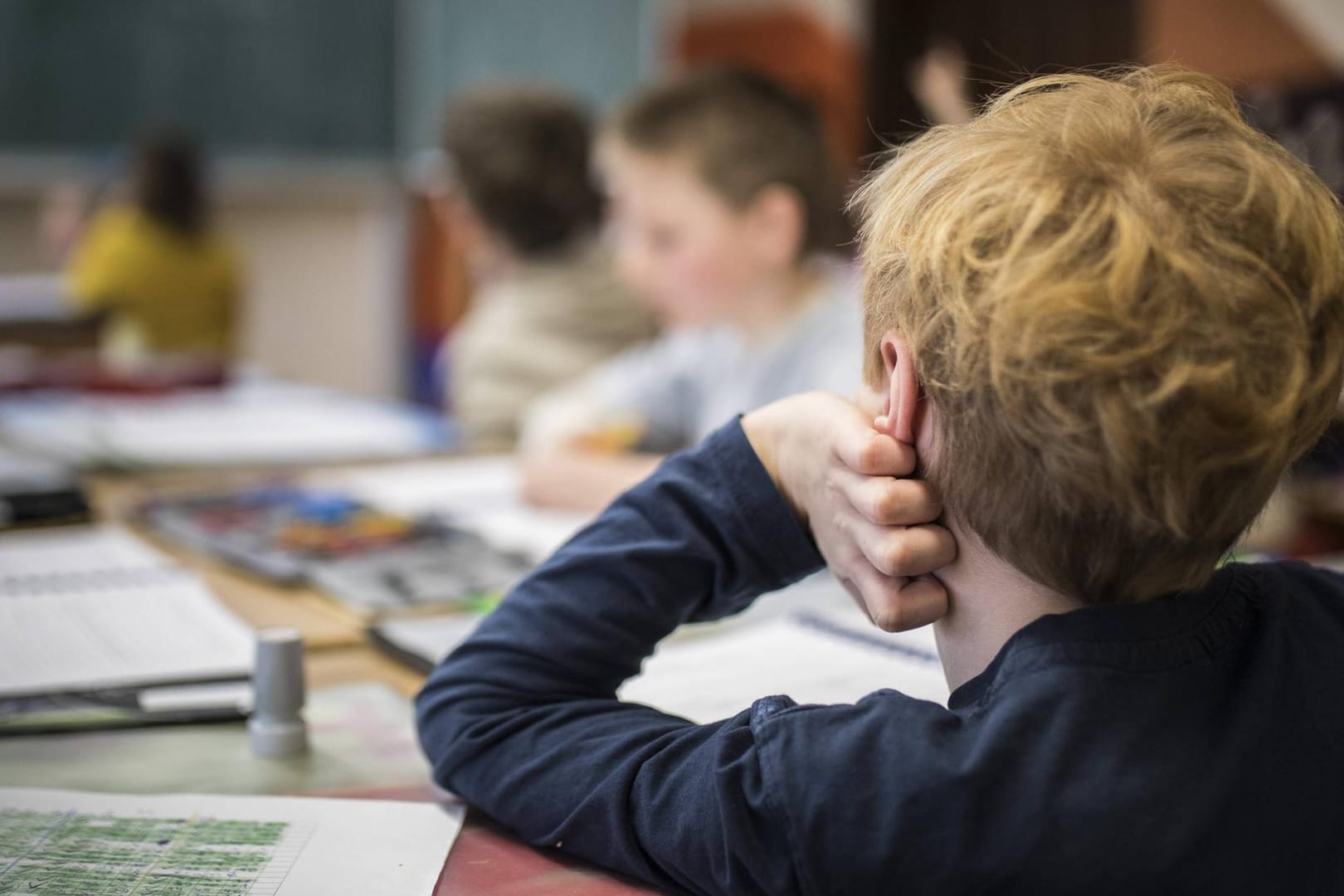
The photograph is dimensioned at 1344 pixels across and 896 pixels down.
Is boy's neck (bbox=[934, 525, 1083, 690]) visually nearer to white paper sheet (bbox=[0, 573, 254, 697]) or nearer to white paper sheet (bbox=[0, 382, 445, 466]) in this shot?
white paper sheet (bbox=[0, 573, 254, 697])

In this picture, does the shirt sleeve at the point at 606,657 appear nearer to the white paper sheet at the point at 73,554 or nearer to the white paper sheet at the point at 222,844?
the white paper sheet at the point at 222,844

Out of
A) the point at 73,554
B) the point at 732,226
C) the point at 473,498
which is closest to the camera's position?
the point at 73,554

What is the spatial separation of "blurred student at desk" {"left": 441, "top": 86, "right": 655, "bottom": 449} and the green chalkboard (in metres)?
2.55

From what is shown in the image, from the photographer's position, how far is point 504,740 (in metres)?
0.66

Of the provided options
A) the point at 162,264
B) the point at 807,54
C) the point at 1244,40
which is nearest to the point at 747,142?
the point at 1244,40

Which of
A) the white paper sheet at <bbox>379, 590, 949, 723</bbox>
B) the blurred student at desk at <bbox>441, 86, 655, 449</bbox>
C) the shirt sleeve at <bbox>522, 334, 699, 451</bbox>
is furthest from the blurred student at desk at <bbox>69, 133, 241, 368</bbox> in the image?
the white paper sheet at <bbox>379, 590, 949, 723</bbox>

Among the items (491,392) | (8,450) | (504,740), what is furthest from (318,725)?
(491,392)

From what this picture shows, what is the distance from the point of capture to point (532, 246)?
→ 2.30 meters

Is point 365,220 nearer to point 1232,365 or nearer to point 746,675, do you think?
point 746,675

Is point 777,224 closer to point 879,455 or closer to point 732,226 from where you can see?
Answer: point 732,226

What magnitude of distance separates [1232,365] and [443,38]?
4.68 m

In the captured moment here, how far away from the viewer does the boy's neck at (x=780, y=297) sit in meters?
1.62

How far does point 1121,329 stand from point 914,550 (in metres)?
0.14

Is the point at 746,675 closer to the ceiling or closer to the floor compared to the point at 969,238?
closer to the floor
